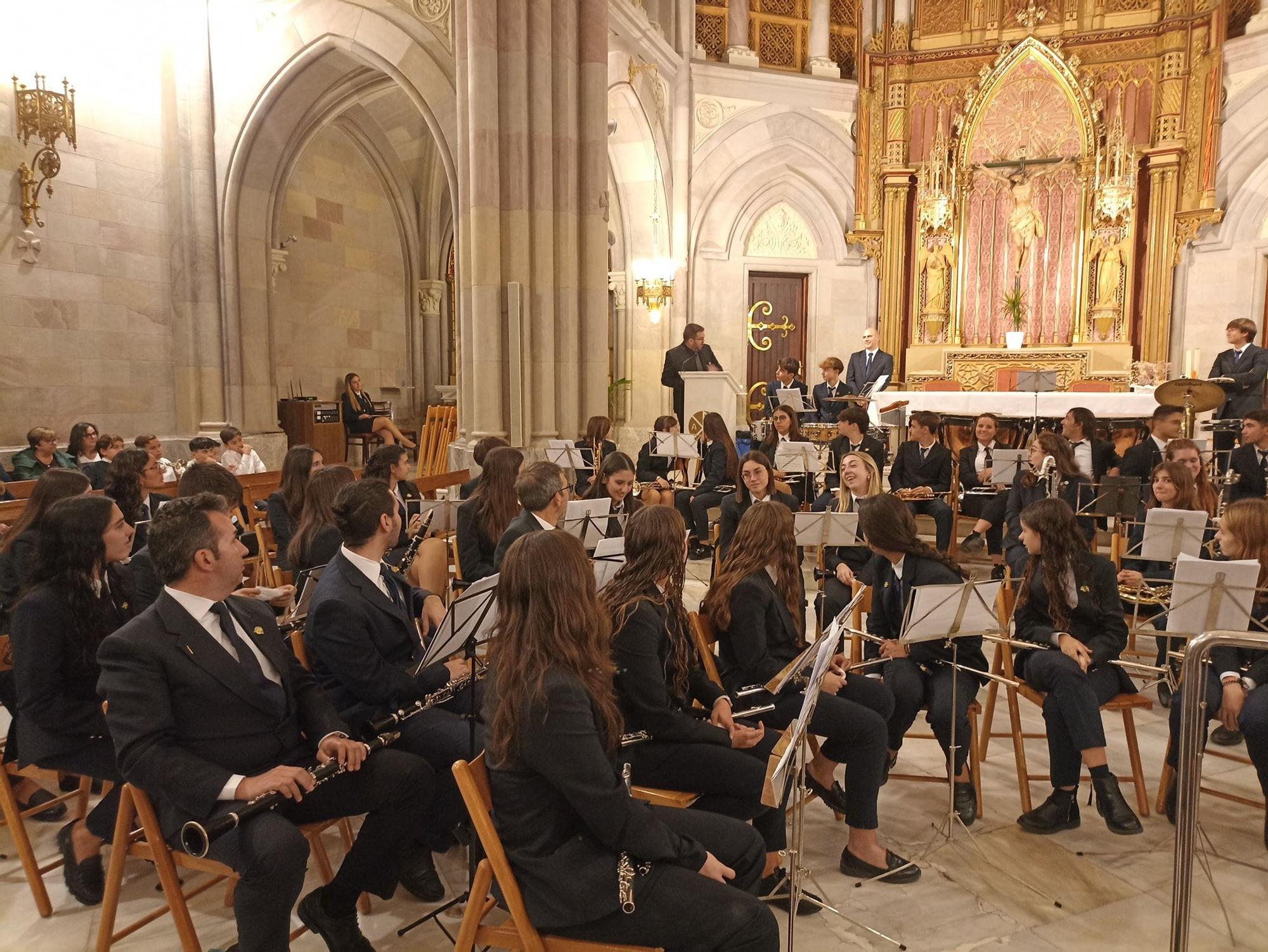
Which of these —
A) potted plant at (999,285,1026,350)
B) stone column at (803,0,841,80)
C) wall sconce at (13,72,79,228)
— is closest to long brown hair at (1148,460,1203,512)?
potted plant at (999,285,1026,350)

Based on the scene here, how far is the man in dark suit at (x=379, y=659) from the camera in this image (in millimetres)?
3123

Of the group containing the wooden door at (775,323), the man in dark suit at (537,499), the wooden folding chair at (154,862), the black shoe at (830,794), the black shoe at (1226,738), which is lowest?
the black shoe at (1226,738)

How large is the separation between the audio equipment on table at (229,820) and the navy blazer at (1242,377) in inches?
381

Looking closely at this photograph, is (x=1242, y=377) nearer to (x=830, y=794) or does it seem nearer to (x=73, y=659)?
(x=830, y=794)

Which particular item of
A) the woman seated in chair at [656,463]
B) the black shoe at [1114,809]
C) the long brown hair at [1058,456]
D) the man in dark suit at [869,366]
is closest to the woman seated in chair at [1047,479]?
the long brown hair at [1058,456]

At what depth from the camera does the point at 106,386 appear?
35.0 ft

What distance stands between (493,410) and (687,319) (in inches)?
259

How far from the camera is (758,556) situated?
3576 millimetres

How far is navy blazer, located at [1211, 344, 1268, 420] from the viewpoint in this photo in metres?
9.43

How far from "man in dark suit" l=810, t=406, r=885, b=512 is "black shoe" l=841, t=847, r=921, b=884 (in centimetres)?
359

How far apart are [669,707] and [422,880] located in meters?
1.12

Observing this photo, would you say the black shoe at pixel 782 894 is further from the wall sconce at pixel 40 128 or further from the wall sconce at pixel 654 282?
the wall sconce at pixel 654 282

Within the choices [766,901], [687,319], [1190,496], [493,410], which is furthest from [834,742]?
[687,319]

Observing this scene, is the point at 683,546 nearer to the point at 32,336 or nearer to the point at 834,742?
the point at 834,742
